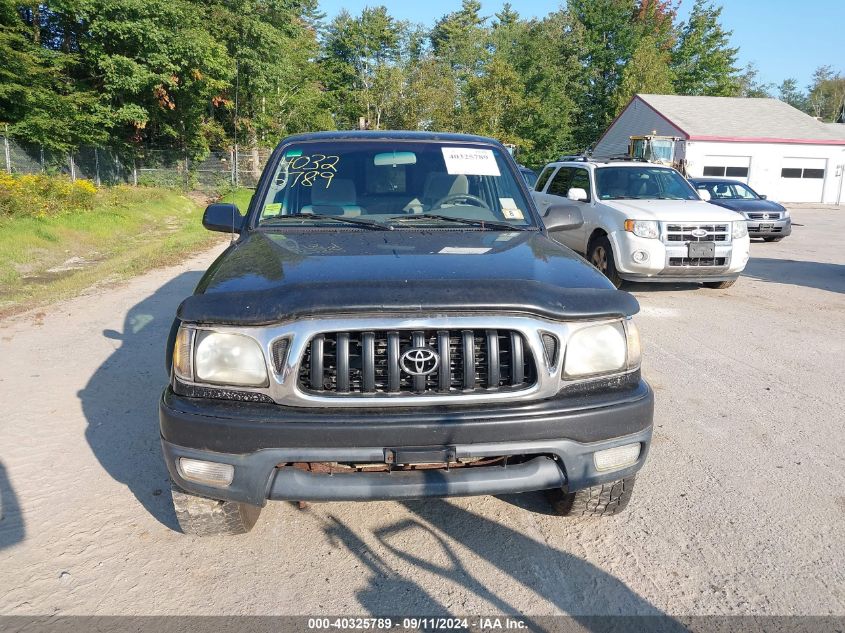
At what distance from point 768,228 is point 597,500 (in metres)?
14.8

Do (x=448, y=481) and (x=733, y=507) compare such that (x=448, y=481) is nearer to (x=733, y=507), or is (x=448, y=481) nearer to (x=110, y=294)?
(x=733, y=507)

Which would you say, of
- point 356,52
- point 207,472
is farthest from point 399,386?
point 356,52

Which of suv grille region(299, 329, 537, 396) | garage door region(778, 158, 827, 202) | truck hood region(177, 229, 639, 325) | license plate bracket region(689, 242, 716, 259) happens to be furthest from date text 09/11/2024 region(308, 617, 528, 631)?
garage door region(778, 158, 827, 202)

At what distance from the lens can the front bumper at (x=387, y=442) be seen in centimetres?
234

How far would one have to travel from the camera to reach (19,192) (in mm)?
13508

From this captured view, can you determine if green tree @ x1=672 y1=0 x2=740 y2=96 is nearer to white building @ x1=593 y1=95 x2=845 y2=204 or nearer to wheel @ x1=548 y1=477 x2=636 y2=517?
white building @ x1=593 y1=95 x2=845 y2=204

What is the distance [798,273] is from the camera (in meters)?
11.1

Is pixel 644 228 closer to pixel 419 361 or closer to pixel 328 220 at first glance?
pixel 328 220

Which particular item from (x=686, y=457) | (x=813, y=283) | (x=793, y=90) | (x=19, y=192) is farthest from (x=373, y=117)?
(x=793, y=90)

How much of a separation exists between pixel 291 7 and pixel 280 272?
36.6 m

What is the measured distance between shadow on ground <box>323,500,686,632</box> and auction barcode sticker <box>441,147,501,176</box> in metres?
1.97

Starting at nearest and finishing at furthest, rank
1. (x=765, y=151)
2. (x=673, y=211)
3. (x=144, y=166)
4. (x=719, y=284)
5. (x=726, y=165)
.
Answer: (x=673, y=211) → (x=719, y=284) → (x=144, y=166) → (x=765, y=151) → (x=726, y=165)

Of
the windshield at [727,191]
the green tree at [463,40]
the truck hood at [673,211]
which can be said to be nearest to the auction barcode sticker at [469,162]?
the truck hood at [673,211]

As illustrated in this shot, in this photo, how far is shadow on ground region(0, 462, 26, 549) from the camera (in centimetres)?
294
